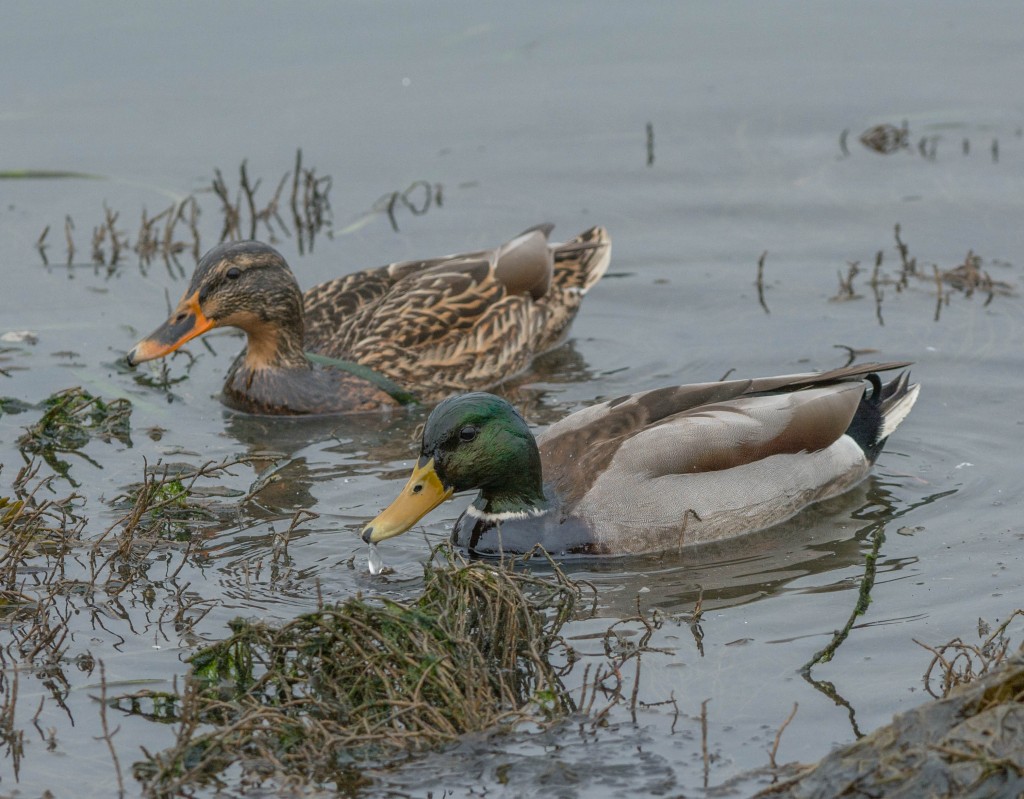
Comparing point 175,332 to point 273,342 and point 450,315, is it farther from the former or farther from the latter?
point 450,315

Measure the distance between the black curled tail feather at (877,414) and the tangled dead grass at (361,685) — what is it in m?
2.83

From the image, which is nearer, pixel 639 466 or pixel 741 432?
pixel 639 466

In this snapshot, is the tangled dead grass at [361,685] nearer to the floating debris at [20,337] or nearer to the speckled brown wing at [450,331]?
the speckled brown wing at [450,331]

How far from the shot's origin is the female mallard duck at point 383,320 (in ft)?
32.7

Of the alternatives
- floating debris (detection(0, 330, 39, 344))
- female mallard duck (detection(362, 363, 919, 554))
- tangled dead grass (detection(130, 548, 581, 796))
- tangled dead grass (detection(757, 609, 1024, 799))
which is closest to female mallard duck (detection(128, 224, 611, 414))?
floating debris (detection(0, 330, 39, 344))

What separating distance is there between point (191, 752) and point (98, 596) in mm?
1648

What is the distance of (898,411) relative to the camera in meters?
8.91

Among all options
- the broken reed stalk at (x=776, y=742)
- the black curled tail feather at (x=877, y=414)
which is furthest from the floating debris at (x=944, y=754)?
the black curled tail feather at (x=877, y=414)

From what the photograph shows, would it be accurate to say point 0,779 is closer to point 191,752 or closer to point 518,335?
point 191,752

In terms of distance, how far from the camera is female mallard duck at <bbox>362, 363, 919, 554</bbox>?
24.9 ft

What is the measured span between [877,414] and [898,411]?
0.50 feet

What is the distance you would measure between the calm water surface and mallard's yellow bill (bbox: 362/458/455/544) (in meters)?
0.22

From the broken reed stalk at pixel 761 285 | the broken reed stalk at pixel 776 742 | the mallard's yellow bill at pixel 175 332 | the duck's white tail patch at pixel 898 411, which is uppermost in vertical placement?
the mallard's yellow bill at pixel 175 332

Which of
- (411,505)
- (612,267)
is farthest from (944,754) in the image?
(612,267)
